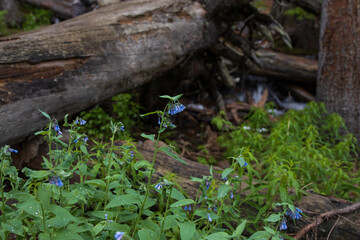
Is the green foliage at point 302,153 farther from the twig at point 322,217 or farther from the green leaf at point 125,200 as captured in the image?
the green leaf at point 125,200

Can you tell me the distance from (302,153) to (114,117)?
2943 mm

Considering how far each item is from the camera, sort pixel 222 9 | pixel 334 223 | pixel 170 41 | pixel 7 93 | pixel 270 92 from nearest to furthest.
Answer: pixel 334 223 < pixel 7 93 < pixel 170 41 < pixel 222 9 < pixel 270 92

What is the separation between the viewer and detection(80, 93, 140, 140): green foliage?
4.65 metres

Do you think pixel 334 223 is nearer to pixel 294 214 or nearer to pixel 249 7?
pixel 294 214

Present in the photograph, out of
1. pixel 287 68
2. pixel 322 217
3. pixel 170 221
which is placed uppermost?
pixel 170 221

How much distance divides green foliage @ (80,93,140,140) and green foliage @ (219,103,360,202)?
144 cm

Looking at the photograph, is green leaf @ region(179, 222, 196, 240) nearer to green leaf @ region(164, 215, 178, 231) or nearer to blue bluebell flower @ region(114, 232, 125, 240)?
green leaf @ region(164, 215, 178, 231)

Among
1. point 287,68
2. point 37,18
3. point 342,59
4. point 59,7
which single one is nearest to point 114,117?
point 342,59

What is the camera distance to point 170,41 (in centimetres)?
433

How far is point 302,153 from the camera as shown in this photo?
11.6 ft

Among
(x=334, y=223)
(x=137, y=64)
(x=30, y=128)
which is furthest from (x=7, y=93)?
(x=334, y=223)

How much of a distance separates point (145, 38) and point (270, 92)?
5.32 metres

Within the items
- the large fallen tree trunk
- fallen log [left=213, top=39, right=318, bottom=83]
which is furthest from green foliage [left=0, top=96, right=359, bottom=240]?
fallen log [left=213, top=39, right=318, bottom=83]

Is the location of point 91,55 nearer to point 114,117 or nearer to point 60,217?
point 114,117
